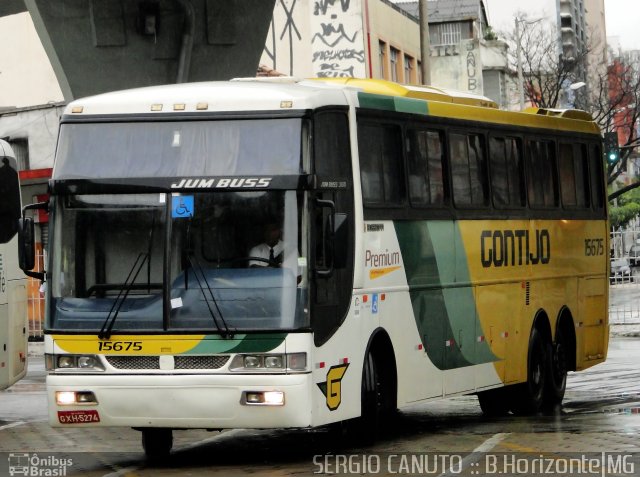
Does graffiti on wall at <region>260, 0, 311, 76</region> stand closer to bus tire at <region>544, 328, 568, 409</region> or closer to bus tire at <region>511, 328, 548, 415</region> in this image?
bus tire at <region>544, 328, 568, 409</region>

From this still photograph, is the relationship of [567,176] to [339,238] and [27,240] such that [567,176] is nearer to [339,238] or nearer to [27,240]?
[339,238]

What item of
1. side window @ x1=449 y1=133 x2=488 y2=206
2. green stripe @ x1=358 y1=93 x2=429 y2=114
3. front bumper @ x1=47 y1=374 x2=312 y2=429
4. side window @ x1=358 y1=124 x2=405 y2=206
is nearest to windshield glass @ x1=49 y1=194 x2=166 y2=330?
front bumper @ x1=47 y1=374 x2=312 y2=429

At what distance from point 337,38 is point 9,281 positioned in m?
19.7

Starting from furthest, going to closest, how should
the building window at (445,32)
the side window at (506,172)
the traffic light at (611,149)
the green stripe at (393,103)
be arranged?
1. the building window at (445,32)
2. the traffic light at (611,149)
3. the side window at (506,172)
4. the green stripe at (393,103)

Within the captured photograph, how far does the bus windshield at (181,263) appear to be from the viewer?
1202 cm

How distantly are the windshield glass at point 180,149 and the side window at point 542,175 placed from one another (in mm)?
5683

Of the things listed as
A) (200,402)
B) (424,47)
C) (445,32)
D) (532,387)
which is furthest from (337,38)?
(445,32)

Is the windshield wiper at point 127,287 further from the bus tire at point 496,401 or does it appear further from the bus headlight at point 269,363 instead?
the bus tire at point 496,401

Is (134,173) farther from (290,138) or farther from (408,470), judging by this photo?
(408,470)

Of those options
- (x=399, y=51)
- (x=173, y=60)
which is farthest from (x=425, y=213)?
(x=399, y=51)

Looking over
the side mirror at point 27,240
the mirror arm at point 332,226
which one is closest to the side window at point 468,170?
the mirror arm at point 332,226

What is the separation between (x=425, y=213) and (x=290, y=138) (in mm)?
2637

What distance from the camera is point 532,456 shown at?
12328 millimetres

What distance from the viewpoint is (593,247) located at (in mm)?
19375
